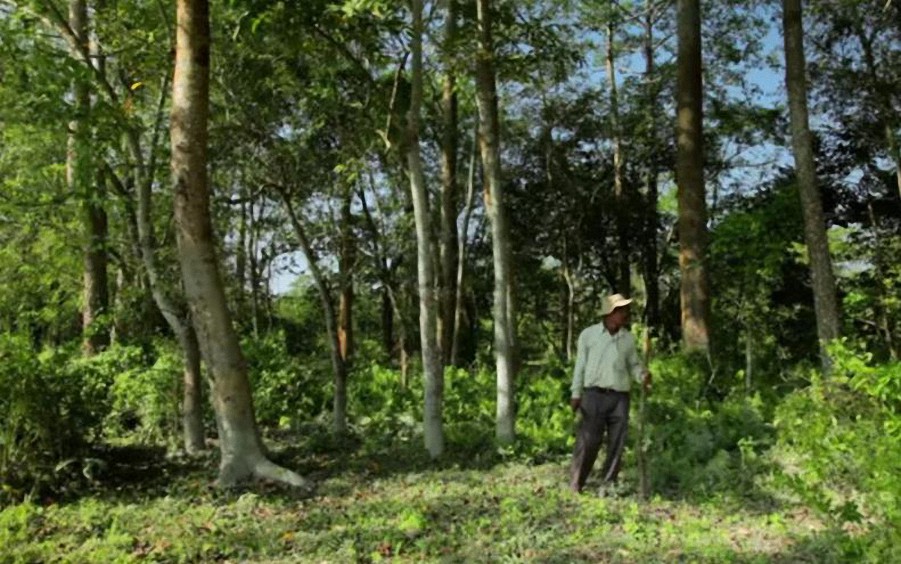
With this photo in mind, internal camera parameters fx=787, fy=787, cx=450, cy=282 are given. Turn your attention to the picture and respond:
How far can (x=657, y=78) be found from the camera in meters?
20.4

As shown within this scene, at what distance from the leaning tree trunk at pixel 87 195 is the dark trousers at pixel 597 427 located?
19.5ft

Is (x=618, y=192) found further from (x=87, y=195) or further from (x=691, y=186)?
(x=87, y=195)

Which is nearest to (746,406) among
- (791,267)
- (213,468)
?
(213,468)

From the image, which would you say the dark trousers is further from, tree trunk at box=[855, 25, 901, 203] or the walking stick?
tree trunk at box=[855, 25, 901, 203]

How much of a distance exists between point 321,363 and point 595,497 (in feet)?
28.5

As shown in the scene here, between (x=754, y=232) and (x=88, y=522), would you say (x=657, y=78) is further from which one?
(x=88, y=522)

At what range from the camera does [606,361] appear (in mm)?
6887

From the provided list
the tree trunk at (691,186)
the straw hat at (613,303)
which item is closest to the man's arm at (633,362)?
the straw hat at (613,303)

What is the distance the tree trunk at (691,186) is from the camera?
11.6 meters

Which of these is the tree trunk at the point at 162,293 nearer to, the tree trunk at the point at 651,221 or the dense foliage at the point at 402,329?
the dense foliage at the point at 402,329

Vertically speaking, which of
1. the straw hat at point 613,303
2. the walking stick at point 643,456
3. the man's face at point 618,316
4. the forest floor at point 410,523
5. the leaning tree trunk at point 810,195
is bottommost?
the forest floor at point 410,523

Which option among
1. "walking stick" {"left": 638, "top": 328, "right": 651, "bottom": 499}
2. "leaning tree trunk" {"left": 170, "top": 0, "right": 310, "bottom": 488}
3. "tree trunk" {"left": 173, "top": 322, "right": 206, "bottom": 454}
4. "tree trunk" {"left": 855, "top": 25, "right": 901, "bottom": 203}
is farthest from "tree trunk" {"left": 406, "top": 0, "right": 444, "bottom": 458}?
"tree trunk" {"left": 855, "top": 25, "right": 901, "bottom": 203}

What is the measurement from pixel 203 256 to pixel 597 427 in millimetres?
3951

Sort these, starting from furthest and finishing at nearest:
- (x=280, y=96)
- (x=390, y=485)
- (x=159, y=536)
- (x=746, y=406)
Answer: (x=280, y=96) < (x=746, y=406) < (x=390, y=485) < (x=159, y=536)
